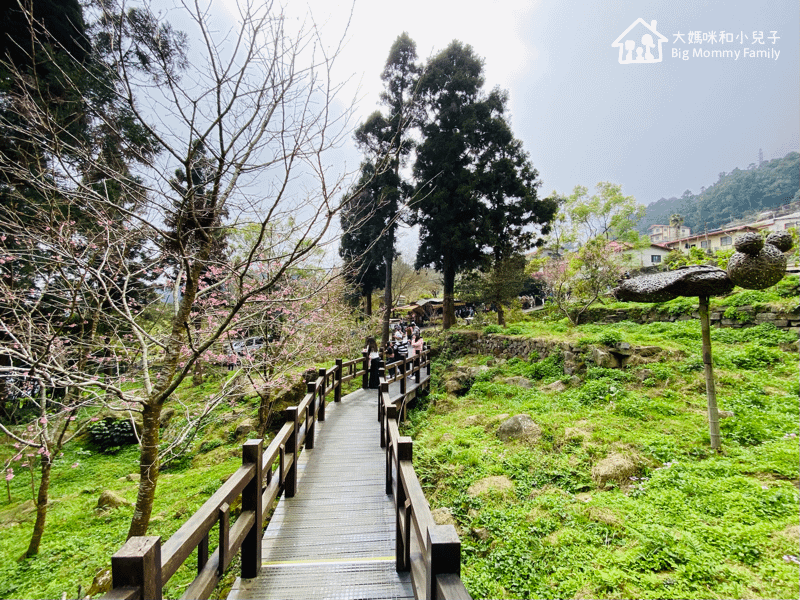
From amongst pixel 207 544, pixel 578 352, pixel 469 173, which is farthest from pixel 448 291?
pixel 207 544

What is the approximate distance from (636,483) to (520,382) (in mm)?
5236

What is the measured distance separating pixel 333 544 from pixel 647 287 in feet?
16.0

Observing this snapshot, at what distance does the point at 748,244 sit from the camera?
3980mm

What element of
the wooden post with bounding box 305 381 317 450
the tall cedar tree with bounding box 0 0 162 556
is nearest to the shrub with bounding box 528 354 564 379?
the wooden post with bounding box 305 381 317 450

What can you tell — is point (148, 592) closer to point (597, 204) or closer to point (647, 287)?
point (647, 287)

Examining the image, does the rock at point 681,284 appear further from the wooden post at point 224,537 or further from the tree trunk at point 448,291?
the tree trunk at point 448,291

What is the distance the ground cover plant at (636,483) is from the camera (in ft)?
9.34

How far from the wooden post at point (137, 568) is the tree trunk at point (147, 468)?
196 centimetres

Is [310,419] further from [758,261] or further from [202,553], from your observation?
[758,261]

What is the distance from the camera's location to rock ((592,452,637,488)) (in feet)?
14.1

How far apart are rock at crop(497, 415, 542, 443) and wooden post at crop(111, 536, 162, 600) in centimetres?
528

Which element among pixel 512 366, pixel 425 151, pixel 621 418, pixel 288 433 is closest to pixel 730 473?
pixel 621 418

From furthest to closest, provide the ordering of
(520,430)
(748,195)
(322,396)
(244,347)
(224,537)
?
(748,195) → (322,396) → (520,430) → (244,347) → (224,537)

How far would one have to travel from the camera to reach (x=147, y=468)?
3.11m
